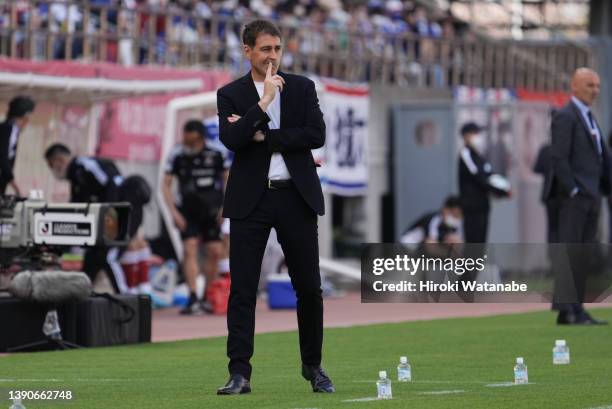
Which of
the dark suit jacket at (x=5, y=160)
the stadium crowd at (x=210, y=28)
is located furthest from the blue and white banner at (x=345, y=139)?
the dark suit jacket at (x=5, y=160)

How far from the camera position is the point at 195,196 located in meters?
19.4

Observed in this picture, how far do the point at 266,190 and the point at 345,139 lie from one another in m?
16.1

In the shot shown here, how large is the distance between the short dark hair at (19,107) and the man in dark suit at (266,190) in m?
8.40

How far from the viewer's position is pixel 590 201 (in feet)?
52.6

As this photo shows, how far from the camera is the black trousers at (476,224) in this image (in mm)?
22953

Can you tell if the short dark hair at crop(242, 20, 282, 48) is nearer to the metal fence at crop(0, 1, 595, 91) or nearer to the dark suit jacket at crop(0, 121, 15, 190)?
the dark suit jacket at crop(0, 121, 15, 190)

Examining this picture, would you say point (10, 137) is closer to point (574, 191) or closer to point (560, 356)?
point (574, 191)

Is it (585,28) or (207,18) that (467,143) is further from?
(585,28)

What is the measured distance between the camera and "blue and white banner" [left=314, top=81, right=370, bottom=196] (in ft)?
82.2

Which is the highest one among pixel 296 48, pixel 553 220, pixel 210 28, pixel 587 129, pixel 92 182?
pixel 210 28

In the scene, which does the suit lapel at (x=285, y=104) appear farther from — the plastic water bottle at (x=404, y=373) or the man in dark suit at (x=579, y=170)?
the man in dark suit at (x=579, y=170)

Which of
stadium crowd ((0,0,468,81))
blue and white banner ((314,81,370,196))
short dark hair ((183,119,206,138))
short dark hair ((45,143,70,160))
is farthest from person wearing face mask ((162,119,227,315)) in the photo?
blue and white banner ((314,81,370,196))

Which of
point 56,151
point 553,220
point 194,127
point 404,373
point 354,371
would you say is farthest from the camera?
point 194,127

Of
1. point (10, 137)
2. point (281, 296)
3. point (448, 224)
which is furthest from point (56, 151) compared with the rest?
point (448, 224)
